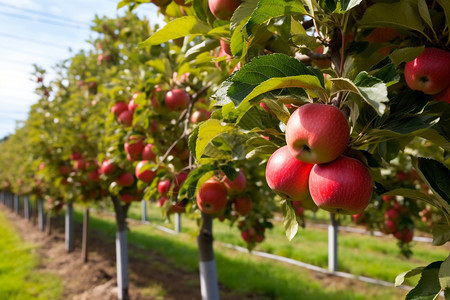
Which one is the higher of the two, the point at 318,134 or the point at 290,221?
the point at 318,134

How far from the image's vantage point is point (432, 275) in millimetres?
856

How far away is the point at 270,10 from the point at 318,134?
11.8 inches

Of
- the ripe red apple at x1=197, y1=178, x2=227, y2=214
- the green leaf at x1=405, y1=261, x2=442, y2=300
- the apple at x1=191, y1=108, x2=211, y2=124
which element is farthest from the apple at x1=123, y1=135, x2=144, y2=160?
the green leaf at x1=405, y1=261, x2=442, y2=300

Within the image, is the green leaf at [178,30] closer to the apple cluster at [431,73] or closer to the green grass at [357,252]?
the apple cluster at [431,73]

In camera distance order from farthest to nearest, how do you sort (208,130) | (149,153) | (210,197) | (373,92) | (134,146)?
(134,146) → (149,153) → (210,197) → (208,130) → (373,92)

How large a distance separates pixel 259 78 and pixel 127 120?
186 centimetres

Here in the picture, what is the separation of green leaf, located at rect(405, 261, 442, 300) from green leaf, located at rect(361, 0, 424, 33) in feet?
1.99

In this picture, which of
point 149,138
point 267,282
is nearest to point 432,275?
A: point 149,138

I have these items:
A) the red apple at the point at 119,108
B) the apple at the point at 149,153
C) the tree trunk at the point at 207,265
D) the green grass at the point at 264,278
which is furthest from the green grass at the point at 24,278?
the apple at the point at 149,153

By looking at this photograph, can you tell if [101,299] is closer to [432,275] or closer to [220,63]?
[220,63]

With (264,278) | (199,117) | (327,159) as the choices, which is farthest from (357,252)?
(327,159)

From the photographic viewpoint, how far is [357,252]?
28.0 ft

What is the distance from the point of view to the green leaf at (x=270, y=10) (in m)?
0.75

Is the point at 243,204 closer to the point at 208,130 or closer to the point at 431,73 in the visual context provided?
the point at 208,130
